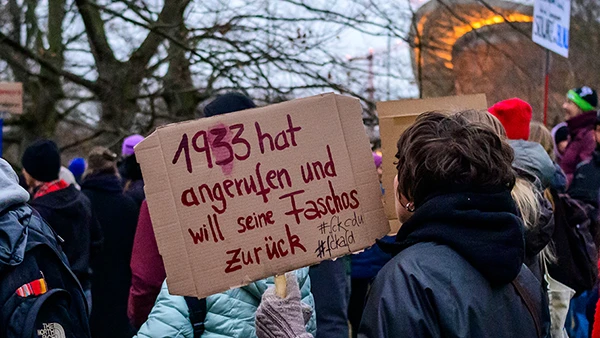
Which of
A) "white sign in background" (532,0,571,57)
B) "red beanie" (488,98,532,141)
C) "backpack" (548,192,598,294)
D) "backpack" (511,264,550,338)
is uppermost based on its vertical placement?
"white sign in background" (532,0,571,57)

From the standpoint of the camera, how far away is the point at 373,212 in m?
2.43

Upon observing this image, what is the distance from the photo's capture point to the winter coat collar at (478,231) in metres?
1.98

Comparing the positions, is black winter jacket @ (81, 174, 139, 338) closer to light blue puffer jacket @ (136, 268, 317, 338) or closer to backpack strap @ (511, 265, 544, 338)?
light blue puffer jacket @ (136, 268, 317, 338)

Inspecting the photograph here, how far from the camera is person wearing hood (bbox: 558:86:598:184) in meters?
6.64

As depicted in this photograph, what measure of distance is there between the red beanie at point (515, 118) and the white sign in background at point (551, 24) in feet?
11.4

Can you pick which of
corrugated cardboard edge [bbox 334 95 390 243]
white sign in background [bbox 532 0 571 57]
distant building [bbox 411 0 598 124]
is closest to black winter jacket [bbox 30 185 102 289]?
corrugated cardboard edge [bbox 334 95 390 243]

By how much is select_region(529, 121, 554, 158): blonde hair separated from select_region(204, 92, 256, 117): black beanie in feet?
6.29

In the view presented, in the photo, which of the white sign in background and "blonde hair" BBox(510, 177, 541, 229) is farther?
the white sign in background

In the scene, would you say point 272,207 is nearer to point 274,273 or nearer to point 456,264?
point 274,273

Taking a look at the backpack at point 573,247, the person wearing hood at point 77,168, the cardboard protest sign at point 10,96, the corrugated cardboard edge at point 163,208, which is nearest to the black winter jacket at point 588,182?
the backpack at point 573,247

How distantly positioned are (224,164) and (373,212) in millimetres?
462

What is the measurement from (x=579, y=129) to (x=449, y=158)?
16.9ft

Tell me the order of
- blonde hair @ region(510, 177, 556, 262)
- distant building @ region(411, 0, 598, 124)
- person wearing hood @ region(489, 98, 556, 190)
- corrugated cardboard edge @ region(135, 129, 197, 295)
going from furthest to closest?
distant building @ region(411, 0, 598, 124) < person wearing hood @ region(489, 98, 556, 190) < blonde hair @ region(510, 177, 556, 262) < corrugated cardboard edge @ region(135, 129, 197, 295)

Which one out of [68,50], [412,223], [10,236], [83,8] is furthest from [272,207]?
[68,50]
